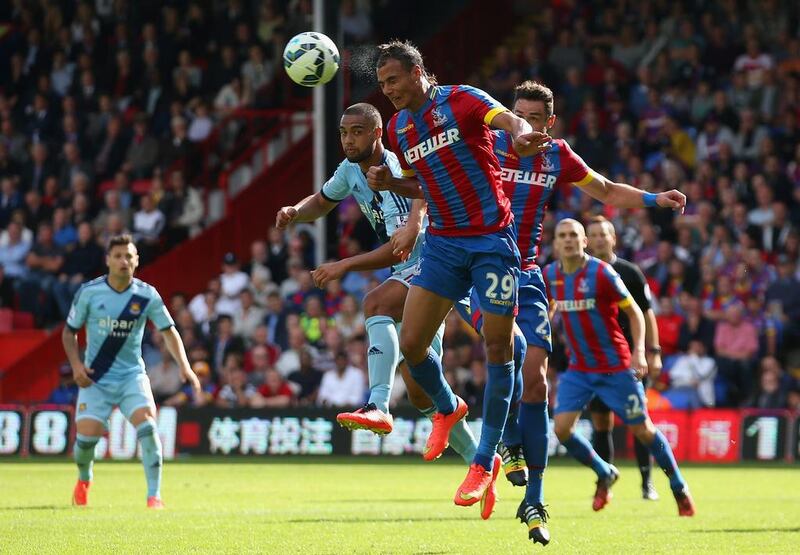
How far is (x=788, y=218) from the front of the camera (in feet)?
63.3

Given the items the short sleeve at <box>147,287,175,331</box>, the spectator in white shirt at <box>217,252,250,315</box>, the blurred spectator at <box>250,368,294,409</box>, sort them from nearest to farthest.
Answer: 1. the short sleeve at <box>147,287,175,331</box>
2. the blurred spectator at <box>250,368,294,409</box>
3. the spectator in white shirt at <box>217,252,250,315</box>

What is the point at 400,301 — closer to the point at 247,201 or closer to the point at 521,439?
the point at 521,439

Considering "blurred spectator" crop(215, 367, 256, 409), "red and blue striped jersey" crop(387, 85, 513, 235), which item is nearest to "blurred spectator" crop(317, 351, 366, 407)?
"blurred spectator" crop(215, 367, 256, 409)

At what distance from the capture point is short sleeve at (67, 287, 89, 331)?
40.7ft

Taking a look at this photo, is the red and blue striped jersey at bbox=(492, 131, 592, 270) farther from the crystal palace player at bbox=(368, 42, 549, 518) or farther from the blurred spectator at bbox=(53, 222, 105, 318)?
the blurred spectator at bbox=(53, 222, 105, 318)

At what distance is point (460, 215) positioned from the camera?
809cm

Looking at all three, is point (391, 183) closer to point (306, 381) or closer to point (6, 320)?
point (306, 381)

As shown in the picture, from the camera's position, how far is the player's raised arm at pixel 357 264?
8.51 m

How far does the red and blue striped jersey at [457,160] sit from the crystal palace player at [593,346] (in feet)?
11.7

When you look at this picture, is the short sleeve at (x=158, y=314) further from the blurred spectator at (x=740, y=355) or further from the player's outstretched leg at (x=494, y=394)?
the blurred spectator at (x=740, y=355)

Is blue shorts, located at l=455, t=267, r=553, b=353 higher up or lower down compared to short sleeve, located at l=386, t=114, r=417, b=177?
lower down

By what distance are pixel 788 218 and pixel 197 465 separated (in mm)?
8603

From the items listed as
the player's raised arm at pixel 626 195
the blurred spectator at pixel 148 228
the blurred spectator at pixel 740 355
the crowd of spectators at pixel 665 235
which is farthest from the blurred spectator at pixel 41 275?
the player's raised arm at pixel 626 195

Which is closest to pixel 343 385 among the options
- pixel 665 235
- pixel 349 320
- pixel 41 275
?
Answer: pixel 349 320
